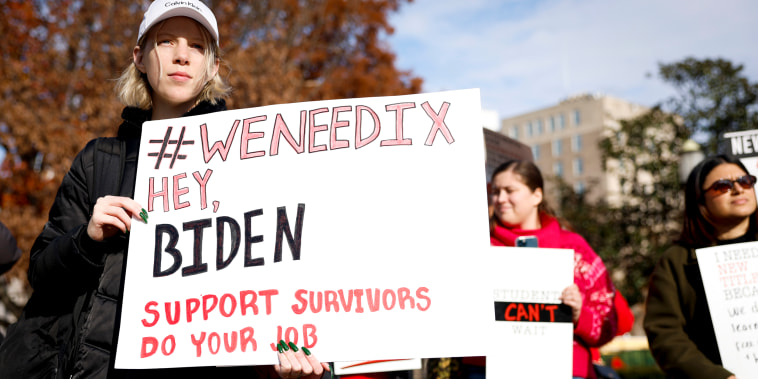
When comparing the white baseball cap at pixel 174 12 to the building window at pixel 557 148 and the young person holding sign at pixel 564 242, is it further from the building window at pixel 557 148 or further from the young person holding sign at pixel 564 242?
the building window at pixel 557 148

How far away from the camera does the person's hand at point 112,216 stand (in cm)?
183

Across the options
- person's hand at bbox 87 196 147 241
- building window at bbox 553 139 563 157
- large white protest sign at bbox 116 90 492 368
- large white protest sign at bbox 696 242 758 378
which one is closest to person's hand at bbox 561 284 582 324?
large white protest sign at bbox 696 242 758 378

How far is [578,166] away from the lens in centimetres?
6644

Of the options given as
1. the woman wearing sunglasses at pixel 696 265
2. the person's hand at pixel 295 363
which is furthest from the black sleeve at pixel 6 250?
the woman wearing sunglasses at pixel 696 265

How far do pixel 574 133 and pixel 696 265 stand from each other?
67.4 m

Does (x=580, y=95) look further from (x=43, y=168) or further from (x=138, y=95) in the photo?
(x=138, y=95)

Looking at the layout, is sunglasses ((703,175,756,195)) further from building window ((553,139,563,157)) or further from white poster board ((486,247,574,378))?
building window ((553,139,563,157))

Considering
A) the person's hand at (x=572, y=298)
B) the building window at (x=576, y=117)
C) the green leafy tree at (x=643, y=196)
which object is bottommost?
the person's hand at (x=572, y=298)

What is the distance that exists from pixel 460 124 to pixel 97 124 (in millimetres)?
9046

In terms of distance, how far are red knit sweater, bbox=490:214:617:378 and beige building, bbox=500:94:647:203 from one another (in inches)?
2328

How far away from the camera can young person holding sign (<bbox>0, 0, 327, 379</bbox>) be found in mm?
1828

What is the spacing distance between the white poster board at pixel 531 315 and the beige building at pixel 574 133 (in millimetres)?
59633

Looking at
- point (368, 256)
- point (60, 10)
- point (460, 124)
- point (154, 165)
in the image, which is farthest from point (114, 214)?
point (60, 10)

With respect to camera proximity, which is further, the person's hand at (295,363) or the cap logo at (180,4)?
the cap logo at (180,4)
